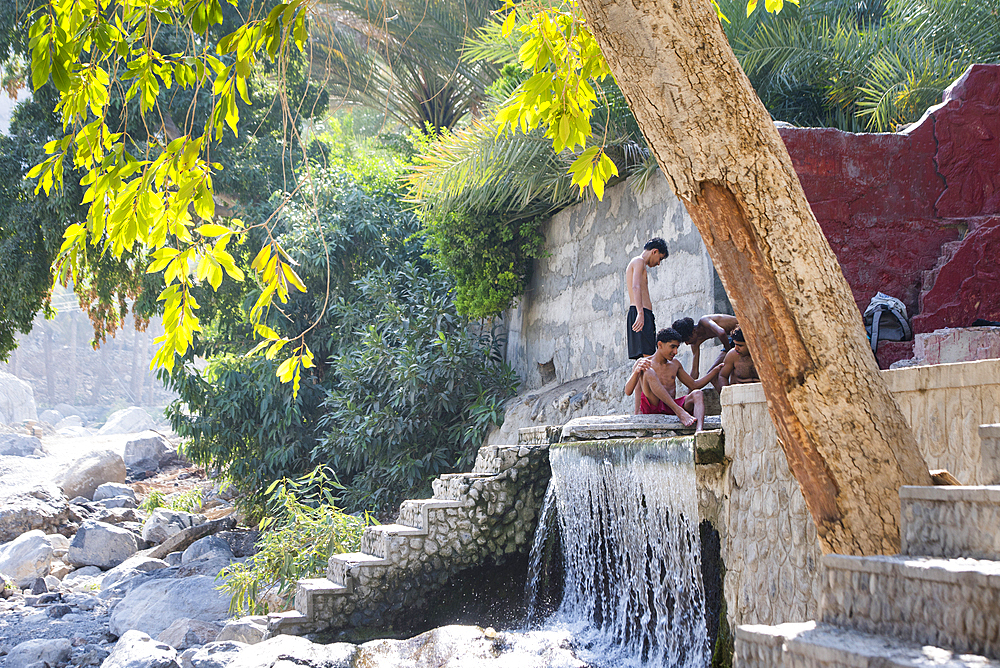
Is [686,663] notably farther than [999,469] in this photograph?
Yes

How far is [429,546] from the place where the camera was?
6727mm

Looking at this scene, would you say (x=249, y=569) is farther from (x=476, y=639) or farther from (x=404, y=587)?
(x=476, y=639)

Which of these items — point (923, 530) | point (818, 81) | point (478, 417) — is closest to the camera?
point (923, 530)

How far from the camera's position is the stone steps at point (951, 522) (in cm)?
191

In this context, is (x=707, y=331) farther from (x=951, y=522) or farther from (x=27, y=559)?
(x=27, y=559)

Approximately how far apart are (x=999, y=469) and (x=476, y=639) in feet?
12.5

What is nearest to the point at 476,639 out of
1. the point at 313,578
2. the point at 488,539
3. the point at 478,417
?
the point at 488,539

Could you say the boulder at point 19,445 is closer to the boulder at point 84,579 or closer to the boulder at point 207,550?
the boulder at point 84,579

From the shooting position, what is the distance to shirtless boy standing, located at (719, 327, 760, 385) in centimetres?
563

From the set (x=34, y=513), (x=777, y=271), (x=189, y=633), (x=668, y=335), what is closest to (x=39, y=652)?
(x=189, y=633)

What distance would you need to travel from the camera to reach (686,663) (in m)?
4.70

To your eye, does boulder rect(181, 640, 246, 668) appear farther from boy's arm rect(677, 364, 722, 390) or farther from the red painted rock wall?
the red painted rock wall

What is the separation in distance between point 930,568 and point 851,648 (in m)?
0.26

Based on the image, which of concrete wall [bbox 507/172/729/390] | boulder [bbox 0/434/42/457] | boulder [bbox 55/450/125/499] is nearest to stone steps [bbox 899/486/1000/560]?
concrete wall [bbox 507/172/729/390]
